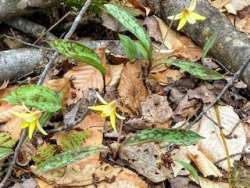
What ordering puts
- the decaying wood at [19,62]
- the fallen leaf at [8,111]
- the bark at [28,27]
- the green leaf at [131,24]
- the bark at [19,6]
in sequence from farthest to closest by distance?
the bark at [28,27], the bark at [19,6], the decaying wood at [19,62], the green leaf at [131,24], the fallen leaf at [8,111]

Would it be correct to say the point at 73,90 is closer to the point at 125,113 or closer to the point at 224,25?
the point at 125,113

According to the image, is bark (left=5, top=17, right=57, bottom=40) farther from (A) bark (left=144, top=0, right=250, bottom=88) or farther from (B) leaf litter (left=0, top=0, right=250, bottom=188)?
(A) bark (left=144, top=0, right=250, bottom=88)

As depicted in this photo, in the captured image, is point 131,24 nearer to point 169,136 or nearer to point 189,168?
point 169,136

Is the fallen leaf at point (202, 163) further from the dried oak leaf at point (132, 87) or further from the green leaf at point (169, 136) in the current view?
the dried oak leaf at point (132, 87)

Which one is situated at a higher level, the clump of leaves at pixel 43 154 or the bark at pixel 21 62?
the bark at pixel 21 62

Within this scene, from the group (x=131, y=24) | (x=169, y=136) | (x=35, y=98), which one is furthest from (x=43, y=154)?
(x=131, y=24)

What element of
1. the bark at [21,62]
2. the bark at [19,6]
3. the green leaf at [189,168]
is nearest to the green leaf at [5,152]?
the bark at [21,62]

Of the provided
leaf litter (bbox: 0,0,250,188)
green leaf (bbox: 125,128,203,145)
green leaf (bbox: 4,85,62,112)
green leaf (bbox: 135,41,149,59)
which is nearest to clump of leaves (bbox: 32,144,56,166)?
leaf litter (bbox: 0,0,250,188)
